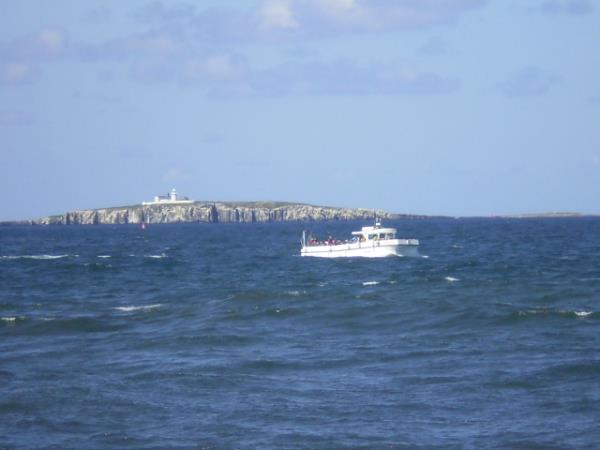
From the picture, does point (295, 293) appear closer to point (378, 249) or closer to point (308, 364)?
point (308, 364)

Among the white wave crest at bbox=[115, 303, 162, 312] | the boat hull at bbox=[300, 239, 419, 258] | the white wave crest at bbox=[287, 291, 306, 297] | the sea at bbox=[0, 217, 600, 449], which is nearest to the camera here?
the sea at bbox=[0, 217, 600, 449]

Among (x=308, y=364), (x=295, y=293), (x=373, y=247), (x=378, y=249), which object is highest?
(x=373, y=247)

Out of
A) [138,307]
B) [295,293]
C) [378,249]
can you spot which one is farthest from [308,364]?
[378,249]

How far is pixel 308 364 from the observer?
99.0 ft

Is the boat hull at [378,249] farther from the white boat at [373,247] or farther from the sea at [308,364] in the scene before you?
the sea at [308,364]

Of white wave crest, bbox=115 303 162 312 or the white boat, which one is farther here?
the white boat

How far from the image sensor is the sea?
71.9 feet

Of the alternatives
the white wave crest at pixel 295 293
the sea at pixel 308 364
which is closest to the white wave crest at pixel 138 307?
the sea at pixel 308 364

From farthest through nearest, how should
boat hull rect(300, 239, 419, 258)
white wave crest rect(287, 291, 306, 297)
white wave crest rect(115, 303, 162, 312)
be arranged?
1. boat hull rect(300, 239, 419, 258)
2. white wave crest rect(287, 291, 306, 297)
3. white wave crest rect(115, 303, 162, 312)

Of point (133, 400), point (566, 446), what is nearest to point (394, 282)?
point (133, 400)

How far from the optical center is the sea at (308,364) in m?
21.9

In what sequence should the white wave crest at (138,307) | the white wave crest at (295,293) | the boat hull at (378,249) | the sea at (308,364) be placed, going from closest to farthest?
the sea at (308,364)
the white wave crest at (138,307)
the white wave crest at (295,293)
the boat hull at (378,249)

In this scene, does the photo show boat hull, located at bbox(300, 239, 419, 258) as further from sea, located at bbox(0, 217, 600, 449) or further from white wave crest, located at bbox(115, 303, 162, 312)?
white wave crest, located at bbox(115, 303, 162, 312)

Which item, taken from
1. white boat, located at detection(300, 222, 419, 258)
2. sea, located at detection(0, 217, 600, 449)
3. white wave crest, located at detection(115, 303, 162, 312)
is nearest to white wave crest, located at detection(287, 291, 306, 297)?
sea, located at detection(0, 217, 600, 449)
